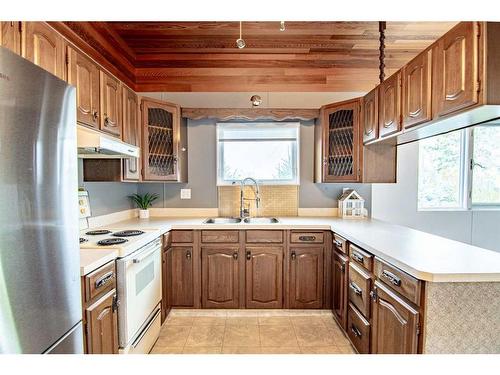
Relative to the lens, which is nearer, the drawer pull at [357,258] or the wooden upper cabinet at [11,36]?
the wooden upper cabinet at [11,36]

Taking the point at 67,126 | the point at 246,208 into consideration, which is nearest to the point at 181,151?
the point at 246,208

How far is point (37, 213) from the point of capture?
0.89m

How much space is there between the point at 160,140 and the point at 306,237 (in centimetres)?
174

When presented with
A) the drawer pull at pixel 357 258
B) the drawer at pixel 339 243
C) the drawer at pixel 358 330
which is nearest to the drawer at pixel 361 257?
the drawer pull at pixel 357 258

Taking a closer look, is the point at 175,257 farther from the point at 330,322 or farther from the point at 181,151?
the point at 330,322

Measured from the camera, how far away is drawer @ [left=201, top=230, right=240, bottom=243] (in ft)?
8.36

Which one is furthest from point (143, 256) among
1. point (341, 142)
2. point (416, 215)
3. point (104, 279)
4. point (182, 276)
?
point (416, 215)

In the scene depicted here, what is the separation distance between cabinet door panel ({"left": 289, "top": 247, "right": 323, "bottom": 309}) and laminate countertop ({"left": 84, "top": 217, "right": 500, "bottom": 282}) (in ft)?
0.82

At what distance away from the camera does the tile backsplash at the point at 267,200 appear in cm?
311

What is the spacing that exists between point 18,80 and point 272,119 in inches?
96.0

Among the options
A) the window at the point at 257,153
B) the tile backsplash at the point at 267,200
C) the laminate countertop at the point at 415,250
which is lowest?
the laminate countertop at the point at 415,250

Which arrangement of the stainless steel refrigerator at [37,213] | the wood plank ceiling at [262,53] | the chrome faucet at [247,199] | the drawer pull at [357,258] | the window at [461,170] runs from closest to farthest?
the stainless steel refrigerator at [37,213], the drawer pull at [357,258], the wood plank ceiling at [262,53], the chrome faucet at [247,199], the window at [461,170]

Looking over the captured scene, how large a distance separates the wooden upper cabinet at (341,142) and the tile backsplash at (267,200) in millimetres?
470

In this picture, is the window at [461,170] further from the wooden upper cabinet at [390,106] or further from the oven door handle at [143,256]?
the oven door handle at [143,256]
